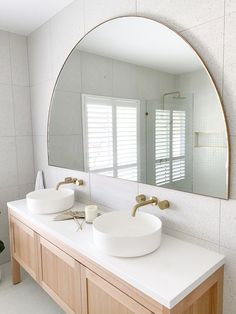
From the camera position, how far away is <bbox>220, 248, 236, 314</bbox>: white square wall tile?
1159mm

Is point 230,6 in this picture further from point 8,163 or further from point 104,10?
point 8,163

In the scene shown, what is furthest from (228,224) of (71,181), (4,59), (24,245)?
(4,59)

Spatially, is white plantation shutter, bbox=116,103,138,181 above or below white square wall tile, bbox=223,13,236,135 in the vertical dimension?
below

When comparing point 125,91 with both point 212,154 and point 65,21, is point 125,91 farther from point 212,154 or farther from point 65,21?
point 65,21

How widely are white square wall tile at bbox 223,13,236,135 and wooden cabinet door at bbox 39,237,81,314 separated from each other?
110cm

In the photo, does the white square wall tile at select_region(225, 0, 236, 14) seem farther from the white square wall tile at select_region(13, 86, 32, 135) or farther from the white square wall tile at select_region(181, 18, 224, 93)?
the white square wall tile at select_region(13, 86, 32, 135)

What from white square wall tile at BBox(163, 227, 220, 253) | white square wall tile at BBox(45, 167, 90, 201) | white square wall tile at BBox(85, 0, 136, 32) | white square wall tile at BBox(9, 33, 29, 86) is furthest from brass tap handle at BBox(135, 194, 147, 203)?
white square wall tile at BBox(9, 33, 29, 86)

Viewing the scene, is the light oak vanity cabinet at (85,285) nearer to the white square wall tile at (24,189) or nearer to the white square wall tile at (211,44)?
the white square wall tile at (24,189)

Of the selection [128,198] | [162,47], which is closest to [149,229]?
[128,198]

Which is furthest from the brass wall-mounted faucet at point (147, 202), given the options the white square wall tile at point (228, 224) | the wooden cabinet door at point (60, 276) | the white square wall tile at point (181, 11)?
the white square wall tile at point (181, 11)

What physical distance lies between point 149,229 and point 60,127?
4.22 feet

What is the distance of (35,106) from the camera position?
254 cm

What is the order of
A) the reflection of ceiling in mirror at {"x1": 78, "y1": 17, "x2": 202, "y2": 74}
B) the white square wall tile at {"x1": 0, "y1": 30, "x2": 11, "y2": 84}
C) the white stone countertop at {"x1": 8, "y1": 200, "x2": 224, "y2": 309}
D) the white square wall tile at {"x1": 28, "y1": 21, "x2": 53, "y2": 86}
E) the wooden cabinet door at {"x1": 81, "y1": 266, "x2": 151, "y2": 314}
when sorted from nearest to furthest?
1. the white stone countertop at {"x1": 8, "y1": 200, "x2": 224, "y2": 309}
2. the wooden cabinet door at {"x1": 81, "y1": 266, "x2": 151, "y2": 314}
3. the reflection of ceiling in mirror at {"x1": 78, "y1": 17, "x2": 202, "y2": 74}
4. the white square wall tile at {"x1": 28, "y1": 21, "x2": 53, "y2": 86}
5. the white square wall tile at {"x1": 0, "y1": 30, "x2": 11, "y2": 84}

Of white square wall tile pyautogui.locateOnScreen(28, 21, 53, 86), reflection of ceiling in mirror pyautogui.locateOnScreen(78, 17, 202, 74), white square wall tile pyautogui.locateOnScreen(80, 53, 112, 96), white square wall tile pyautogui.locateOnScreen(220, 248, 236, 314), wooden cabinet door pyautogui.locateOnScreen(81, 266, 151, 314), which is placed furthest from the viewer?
white square wall tile pyautogui.locateOnScreen(28, 21, 53, 86)
